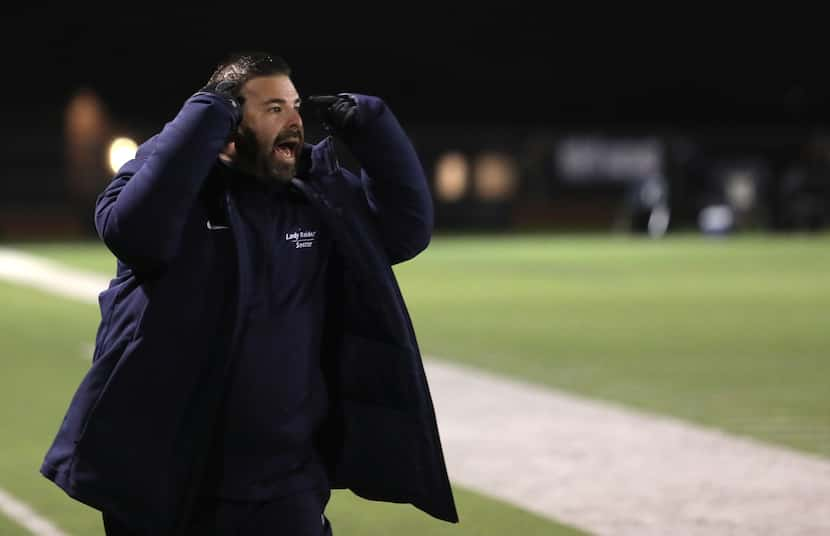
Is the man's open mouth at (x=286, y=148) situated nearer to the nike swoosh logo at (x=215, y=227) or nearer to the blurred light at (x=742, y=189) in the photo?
the nike swoosh logo at (x=215, y=227)

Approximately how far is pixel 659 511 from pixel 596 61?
59.7 metres

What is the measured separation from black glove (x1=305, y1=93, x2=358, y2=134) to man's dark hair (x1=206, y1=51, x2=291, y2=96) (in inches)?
4.6

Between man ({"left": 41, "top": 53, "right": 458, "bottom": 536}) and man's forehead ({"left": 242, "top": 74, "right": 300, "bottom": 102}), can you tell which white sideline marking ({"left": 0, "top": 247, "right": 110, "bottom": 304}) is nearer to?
man ({"left": 41, "top": 53, "right": 458, "bottom": 536})

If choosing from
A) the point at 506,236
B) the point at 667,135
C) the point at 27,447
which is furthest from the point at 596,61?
the point at 27,447

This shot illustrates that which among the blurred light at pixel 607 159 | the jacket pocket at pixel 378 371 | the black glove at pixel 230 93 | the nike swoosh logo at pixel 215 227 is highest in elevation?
the black glove at pixel 230 93

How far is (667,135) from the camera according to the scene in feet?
203

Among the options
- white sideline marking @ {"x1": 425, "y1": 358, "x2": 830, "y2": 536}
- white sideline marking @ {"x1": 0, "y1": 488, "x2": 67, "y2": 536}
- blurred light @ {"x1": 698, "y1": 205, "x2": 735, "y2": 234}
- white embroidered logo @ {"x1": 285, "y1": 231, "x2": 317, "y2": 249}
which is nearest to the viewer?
white embroidered logo @ {"x1": 285, "y1": 231, "x2": 317, "y2": 249}

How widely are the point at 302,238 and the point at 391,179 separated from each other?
0.25 metres

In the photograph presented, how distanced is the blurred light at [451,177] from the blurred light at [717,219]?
1057 centimetres

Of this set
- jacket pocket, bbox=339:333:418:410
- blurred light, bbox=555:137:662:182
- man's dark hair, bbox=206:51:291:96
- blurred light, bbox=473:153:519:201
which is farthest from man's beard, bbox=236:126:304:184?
blurred light, bbox=555:137:662:182

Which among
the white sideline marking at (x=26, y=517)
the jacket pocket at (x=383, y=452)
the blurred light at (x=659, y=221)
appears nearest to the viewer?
the jacket pocket at (x=383, y=452)

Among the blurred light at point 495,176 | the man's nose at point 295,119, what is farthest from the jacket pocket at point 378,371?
the blurred light at point 495,176

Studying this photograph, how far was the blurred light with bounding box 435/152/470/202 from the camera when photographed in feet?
187

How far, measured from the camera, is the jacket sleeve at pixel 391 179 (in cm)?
407
